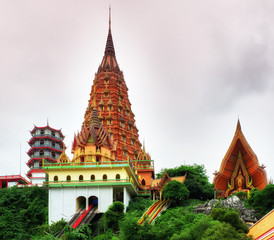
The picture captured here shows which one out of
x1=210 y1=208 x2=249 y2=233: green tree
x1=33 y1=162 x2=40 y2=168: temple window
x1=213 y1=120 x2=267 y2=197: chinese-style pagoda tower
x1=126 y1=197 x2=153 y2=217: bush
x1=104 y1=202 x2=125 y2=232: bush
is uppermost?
x1=33 y1=162 x2=40 y2=168: temple window

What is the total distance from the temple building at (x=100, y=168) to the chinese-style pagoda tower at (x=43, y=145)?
9603mm

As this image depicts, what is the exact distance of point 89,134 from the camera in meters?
48.2

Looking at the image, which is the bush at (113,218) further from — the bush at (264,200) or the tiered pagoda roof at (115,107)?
the tiered pagoda roof at (115,107)

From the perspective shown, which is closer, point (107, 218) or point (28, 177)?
point (107, 218)

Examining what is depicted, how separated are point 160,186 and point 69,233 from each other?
42.2ft

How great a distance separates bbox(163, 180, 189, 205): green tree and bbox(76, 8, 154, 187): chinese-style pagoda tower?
11.6 meters

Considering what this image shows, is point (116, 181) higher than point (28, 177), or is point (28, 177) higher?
point (28, 177)

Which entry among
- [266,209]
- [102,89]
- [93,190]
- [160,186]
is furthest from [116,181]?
[102,89]

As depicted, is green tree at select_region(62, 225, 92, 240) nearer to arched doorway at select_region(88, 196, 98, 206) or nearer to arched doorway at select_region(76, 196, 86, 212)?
arched doorway at select_region(76, 196, 86, 212)

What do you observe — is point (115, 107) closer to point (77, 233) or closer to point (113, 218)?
point (113, 218)

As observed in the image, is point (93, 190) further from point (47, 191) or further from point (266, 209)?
point (266, 209)

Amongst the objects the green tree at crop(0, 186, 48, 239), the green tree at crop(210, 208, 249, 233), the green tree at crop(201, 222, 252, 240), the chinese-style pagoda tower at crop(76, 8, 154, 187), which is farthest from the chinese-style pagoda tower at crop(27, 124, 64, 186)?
the green tree at crop(201, 222, 252, 240)

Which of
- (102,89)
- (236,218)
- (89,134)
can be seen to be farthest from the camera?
(102,89)

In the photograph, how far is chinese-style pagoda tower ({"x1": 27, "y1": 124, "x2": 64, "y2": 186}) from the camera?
68.4 m
